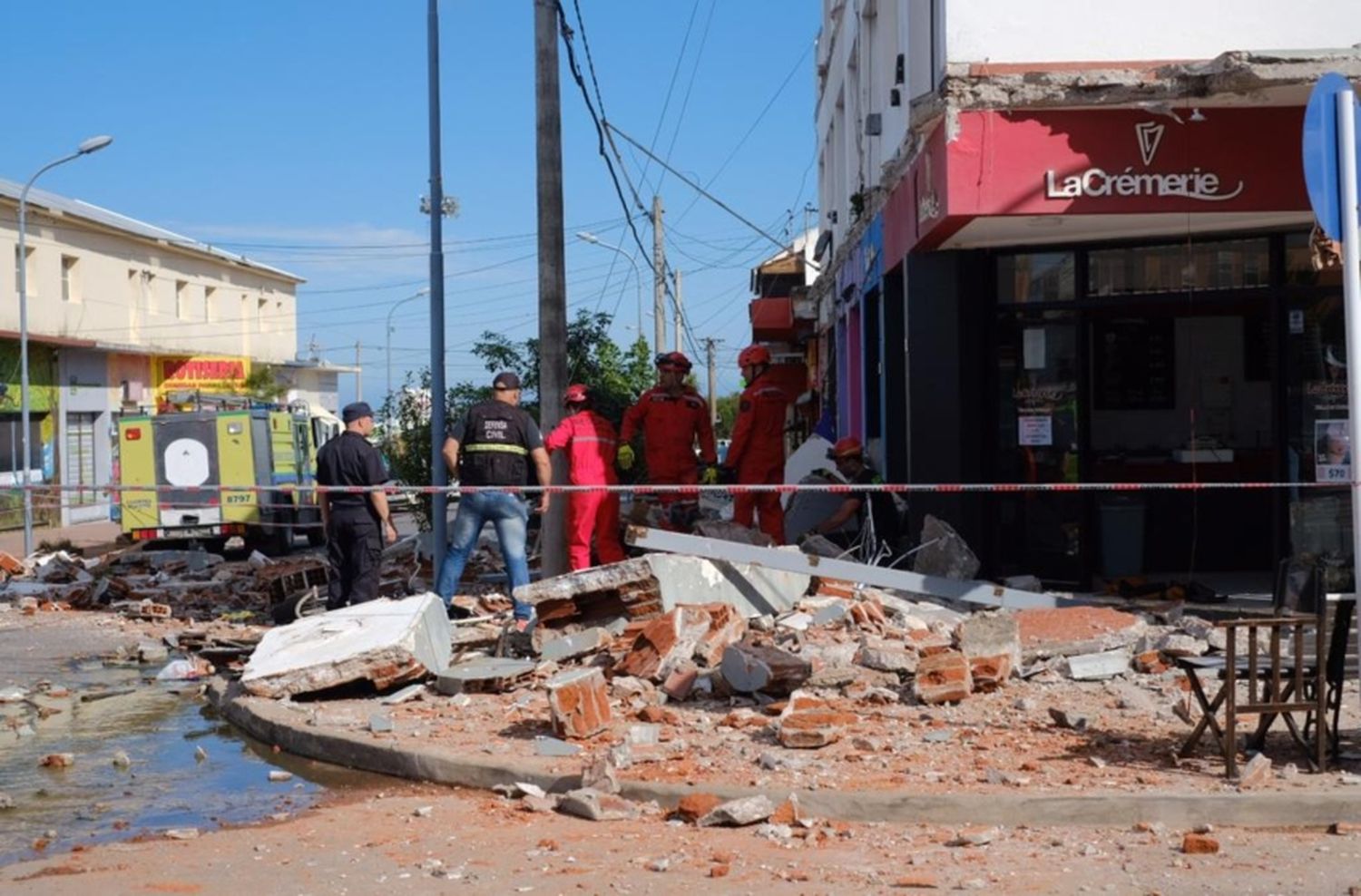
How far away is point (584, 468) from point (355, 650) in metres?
3.57

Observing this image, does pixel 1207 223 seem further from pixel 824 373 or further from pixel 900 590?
pixel 824 373

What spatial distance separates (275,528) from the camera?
24812mm

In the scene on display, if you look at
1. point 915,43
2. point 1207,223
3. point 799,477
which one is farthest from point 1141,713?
point 799,477

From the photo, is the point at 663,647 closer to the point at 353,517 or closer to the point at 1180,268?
the point at 353,517

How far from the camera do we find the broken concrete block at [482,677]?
9.30m

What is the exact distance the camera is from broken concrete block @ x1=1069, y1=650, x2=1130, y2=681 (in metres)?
8.92

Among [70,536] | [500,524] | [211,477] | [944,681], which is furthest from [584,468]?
[70,536]

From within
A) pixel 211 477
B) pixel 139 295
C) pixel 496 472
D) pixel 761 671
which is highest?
pixel 139 295

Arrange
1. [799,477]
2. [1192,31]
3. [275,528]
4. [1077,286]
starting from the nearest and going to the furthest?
[1192,31]
[1077,286]
[799,477]
[275,528]

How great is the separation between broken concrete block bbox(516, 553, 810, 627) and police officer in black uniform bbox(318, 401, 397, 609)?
1.99 metres

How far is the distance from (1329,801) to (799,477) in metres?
10.6

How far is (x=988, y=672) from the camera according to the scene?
8.57 metres

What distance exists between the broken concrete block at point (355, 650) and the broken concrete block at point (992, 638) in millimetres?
3070

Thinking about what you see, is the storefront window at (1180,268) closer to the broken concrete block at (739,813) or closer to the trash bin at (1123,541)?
the trash bin at (1123,541)
